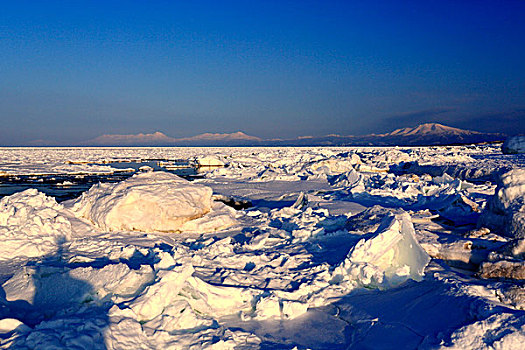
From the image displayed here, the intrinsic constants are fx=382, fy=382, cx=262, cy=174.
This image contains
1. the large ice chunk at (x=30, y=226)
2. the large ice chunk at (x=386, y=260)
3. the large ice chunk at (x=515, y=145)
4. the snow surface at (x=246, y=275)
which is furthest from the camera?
the large ice chunk at (x=515, y=145)

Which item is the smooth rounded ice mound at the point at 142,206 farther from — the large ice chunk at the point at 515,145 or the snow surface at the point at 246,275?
the large ice chunk at the point at 515,145

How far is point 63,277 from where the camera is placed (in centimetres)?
309

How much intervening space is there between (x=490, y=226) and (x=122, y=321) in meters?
4.64

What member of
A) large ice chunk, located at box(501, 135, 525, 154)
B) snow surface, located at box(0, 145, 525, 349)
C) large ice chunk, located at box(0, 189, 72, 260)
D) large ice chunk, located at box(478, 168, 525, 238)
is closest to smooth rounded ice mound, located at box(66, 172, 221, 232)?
snow surface, located at box(0, 145, 525, 349)

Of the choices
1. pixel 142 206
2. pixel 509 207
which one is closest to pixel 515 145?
pixel 509 207

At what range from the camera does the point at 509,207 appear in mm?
4828

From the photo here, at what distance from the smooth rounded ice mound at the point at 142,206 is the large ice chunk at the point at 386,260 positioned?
297cm

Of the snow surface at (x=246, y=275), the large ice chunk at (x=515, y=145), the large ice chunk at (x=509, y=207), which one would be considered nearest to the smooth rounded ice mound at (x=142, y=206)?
the snow surface at (x=246, y=275)

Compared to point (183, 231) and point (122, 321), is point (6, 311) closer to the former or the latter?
point (122, 321)

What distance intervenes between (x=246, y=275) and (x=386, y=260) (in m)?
1.39

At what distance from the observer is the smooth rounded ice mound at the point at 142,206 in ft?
18.2

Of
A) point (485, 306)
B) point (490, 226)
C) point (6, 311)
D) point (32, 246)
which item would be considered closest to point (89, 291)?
point (6, 311)

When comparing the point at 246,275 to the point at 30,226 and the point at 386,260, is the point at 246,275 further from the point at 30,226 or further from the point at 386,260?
the point at 30,226

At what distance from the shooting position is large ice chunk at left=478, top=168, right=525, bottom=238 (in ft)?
15.1
